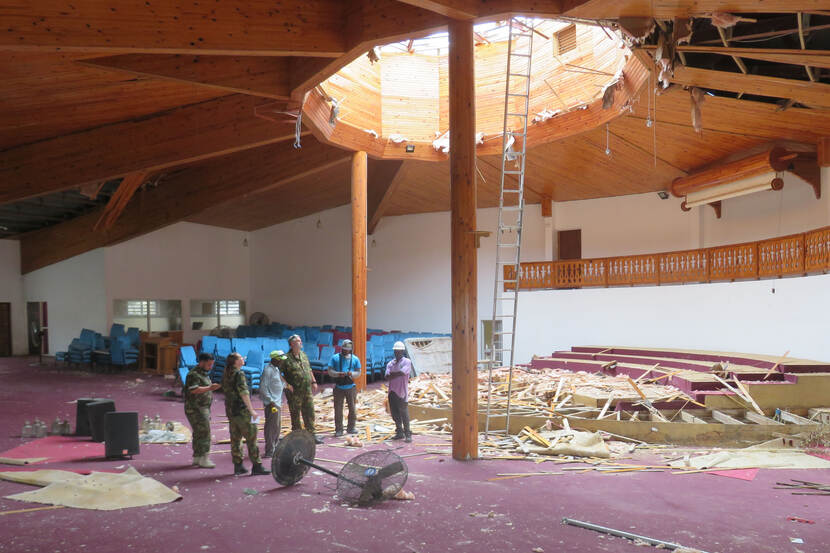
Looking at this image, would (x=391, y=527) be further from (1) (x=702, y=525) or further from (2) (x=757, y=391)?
(2) (x=757, y=391)

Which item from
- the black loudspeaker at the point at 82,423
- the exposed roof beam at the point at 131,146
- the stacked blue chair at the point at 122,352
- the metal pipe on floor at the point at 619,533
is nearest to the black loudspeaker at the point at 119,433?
the black loudspeaker at the point at 82,423

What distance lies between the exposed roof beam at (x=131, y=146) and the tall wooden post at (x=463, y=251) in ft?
16.6

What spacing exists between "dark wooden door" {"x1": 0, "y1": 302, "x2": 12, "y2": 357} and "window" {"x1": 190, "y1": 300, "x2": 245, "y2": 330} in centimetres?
563

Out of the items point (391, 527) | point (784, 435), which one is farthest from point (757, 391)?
point (391, 527)

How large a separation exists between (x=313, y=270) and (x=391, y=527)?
18649 millimetres

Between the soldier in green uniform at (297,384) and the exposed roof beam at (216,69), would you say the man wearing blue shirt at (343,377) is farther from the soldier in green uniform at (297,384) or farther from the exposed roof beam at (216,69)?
the exposed roof beam at (216,69)

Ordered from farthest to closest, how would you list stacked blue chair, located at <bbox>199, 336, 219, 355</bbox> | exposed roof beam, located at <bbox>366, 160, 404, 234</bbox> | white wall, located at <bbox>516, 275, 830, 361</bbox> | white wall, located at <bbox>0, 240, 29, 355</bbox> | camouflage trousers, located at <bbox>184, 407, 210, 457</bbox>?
white wall, located at <bbox>0, 240, 29, 355</bbox>, exposed roof beam, located at <bbox>366, 160, 404, 234</bbox>, stacked blue chair, located at <bbox>199, 336, 219, 355</bbox>, white wall, located at <bbox>516, 275, 830, 361</bbox>, camouflage trousers, located at <bbox>184, 407, 210, 457</bbox>

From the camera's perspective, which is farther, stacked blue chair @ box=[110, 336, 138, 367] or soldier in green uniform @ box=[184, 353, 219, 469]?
stacked blue chair @ box=[110, 336, 138, 367]

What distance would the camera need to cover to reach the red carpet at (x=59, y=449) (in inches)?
287

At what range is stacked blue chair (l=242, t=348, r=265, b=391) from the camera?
1238cm

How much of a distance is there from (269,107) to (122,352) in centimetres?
923

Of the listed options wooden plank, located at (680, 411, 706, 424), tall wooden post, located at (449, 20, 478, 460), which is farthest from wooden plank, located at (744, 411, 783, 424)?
tall wooden post, located at (449, 20, 478, 460)

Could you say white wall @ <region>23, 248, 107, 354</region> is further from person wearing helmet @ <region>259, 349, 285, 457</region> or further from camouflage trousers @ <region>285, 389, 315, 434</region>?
person wearing helmet @ <region>259, 349, 285, 457</region>

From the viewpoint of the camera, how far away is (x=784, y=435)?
25.9ft
